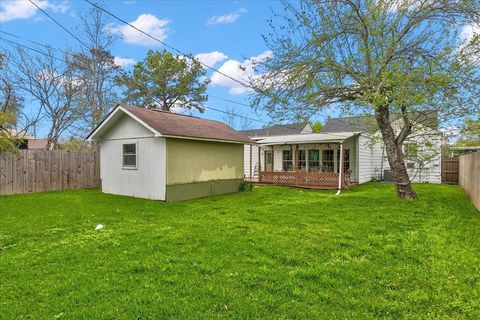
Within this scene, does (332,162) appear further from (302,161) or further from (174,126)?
(174,126)

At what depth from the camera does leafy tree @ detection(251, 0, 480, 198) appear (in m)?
9.01

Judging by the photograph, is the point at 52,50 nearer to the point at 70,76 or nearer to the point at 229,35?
the point at 70,76

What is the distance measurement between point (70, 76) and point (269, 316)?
2253 centimetres

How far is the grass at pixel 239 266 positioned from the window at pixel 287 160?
12562mm

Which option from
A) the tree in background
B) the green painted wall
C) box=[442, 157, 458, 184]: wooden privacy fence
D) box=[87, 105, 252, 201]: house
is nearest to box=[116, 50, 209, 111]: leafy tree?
the tree in background

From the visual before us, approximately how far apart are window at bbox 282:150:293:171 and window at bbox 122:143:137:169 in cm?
1128

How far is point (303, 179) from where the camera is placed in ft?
56.2

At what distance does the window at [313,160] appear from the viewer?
1962 centimetres

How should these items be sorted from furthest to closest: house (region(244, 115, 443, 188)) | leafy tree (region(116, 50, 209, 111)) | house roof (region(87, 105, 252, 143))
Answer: leafy tree (region(116, 50, 209, 111))
house (region(244, 115, 443, 188))
house roof (region(87, 105, 252, 143))

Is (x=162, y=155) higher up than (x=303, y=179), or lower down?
higher up

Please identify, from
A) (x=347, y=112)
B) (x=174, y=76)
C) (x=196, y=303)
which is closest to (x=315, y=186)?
Result: (x=347, y=112)

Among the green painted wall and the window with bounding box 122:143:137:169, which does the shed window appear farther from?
the green painted wall

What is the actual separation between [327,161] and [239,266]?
16.0m

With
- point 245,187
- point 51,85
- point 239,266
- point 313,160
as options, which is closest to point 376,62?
point 245,187
